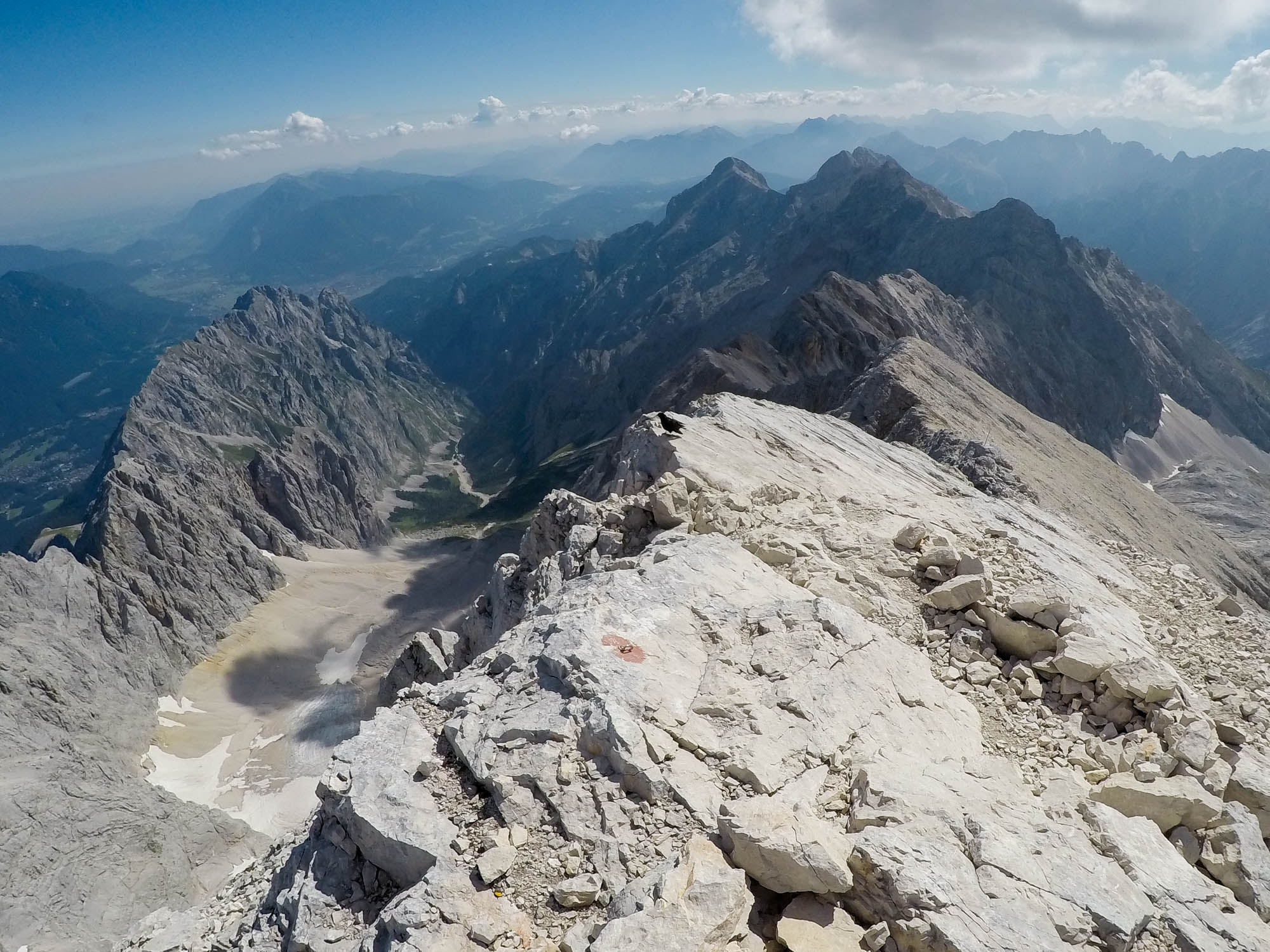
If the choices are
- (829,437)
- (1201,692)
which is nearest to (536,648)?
(1201,692)

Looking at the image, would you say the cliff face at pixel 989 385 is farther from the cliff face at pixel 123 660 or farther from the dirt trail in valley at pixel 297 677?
the cliff face at pixel 123 660

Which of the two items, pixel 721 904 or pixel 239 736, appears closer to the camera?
pixel 721 904

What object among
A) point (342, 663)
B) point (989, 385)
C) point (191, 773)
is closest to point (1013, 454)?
point (989, 385)

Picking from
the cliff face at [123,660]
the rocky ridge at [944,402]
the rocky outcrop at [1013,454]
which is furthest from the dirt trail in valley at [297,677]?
the rocky outcrop at [1013,454]

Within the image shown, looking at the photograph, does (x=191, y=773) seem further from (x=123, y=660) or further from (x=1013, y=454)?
(x=1013, y=454)

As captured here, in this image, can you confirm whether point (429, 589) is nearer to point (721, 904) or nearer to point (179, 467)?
point (179, 467)
